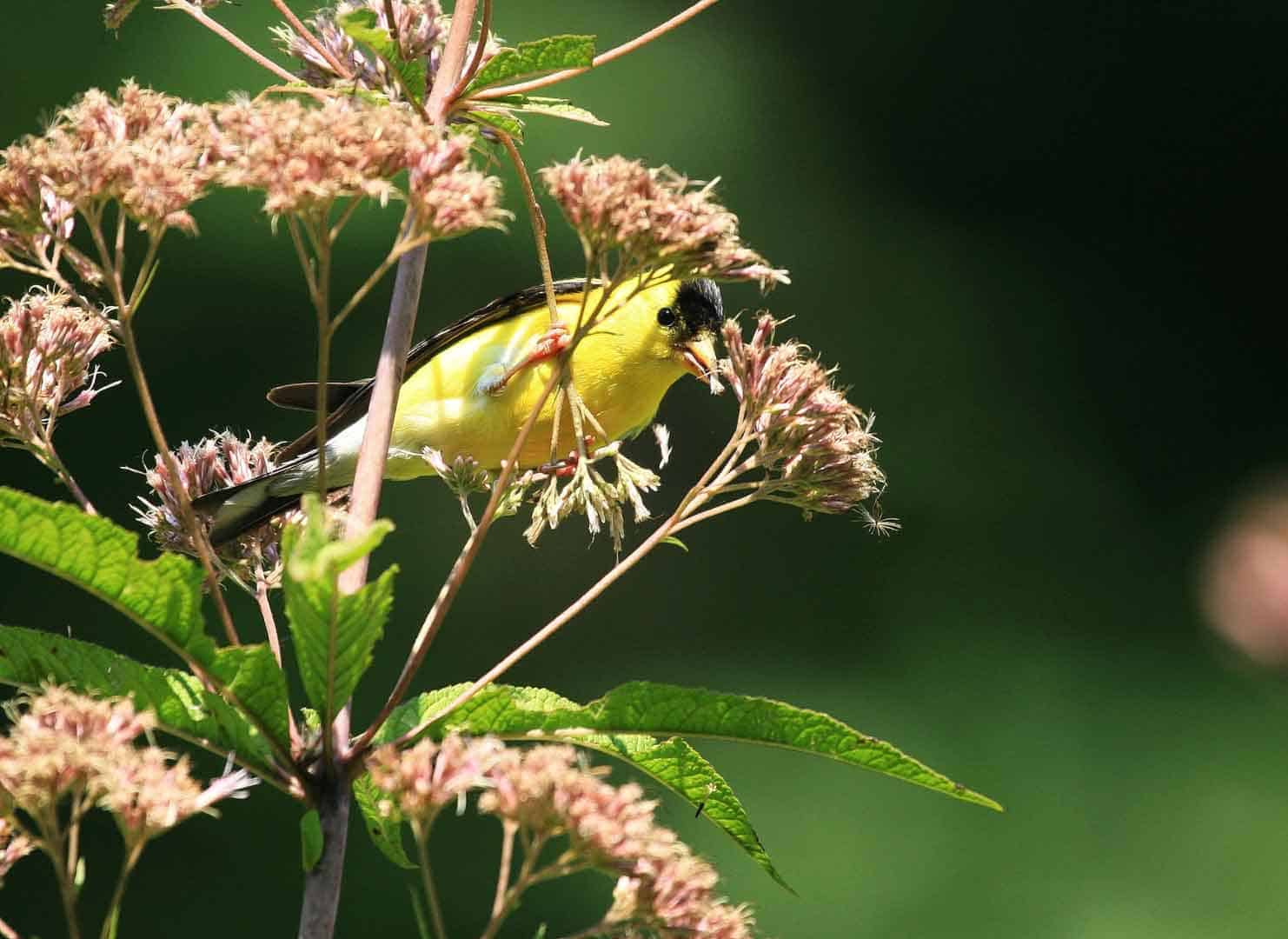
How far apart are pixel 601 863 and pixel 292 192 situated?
1.32 feet

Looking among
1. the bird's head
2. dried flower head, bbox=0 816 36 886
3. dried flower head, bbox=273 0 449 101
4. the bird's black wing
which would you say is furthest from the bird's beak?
dried flower head, bbox=0 816 36 886

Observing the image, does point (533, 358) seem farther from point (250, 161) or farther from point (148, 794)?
point (148, 794)

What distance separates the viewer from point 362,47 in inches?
55.9

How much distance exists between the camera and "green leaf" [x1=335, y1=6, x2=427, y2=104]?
98cm

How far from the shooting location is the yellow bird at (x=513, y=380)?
1.74 metres

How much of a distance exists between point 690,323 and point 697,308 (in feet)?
0.11

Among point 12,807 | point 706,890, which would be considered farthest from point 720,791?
point 12,807

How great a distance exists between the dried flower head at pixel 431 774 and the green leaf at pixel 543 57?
0.43 meters

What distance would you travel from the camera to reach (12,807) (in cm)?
86

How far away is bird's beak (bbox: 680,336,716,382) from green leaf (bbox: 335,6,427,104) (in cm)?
81

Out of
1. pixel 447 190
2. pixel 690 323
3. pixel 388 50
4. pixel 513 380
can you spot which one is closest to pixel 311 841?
pixel 447 190

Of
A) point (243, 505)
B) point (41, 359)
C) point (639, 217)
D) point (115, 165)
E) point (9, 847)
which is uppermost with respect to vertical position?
point (639, 217)

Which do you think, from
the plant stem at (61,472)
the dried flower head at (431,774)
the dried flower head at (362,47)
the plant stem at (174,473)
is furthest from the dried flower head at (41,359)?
the dried flower head at (431,774)

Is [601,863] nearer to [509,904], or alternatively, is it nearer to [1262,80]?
[509,904]
